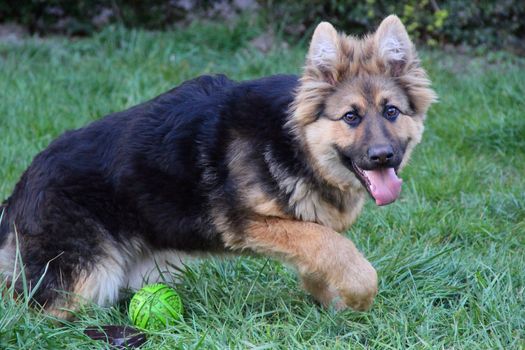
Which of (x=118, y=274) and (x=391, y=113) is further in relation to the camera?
(x=118, y=274)

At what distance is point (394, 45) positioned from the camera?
431cm

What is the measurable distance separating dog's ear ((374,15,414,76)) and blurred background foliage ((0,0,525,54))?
4.94 meters

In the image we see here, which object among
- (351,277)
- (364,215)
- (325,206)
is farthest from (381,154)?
(364,215)

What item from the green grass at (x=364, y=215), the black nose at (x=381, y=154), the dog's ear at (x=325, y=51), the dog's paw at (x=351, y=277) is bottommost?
the green grass at (x=364, y=215)

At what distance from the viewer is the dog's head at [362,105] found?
4109mm

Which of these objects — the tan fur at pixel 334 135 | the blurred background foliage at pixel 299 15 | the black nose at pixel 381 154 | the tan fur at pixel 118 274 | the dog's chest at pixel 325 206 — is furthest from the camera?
the blurred background foliage at pixel 299 15

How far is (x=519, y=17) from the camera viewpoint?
9.64 meters

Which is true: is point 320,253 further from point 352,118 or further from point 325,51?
point 325,51

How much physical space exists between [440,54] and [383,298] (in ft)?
18.4

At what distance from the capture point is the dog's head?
411 cm

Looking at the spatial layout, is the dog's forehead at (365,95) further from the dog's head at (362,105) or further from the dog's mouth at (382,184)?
the dog's mouth at (382,184)

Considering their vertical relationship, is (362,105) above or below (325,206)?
above

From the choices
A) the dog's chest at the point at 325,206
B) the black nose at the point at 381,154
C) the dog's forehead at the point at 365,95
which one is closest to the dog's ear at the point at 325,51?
the dog's forehead at the point at 365,95

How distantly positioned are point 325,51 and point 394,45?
1.26 ft
